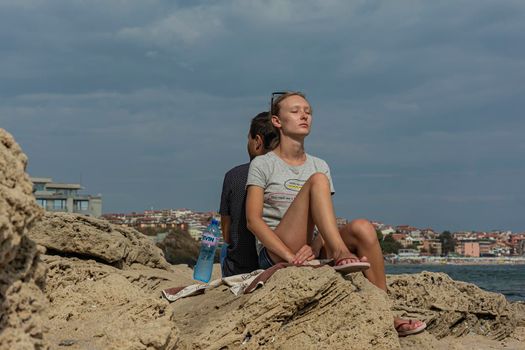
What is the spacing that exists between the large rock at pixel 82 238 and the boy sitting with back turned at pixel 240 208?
96 cm

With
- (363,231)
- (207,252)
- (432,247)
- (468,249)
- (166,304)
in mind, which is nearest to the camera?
(166,304)

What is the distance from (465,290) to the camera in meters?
6.71

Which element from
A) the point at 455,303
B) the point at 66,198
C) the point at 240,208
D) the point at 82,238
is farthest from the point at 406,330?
the point at 66,198

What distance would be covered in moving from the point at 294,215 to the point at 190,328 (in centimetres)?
100

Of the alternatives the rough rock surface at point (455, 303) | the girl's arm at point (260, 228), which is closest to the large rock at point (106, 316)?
the girl's arm at point (260, 228)

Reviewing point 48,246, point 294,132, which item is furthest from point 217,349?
point 48,246

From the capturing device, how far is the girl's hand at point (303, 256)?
4781 millimetres

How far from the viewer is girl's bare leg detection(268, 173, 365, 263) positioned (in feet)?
15.4

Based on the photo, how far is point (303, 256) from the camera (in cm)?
481

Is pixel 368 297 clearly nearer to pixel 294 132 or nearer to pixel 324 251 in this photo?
pixel 324 251

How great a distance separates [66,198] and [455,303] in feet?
197

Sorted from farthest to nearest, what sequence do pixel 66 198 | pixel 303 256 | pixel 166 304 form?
pixel 66 198 → pixel 303 256 → pixel 166 304

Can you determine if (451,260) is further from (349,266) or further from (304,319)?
(304,319)

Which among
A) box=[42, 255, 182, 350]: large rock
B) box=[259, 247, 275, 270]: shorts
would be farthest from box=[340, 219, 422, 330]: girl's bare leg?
box=[42, 255, 182, 350]: large rock
